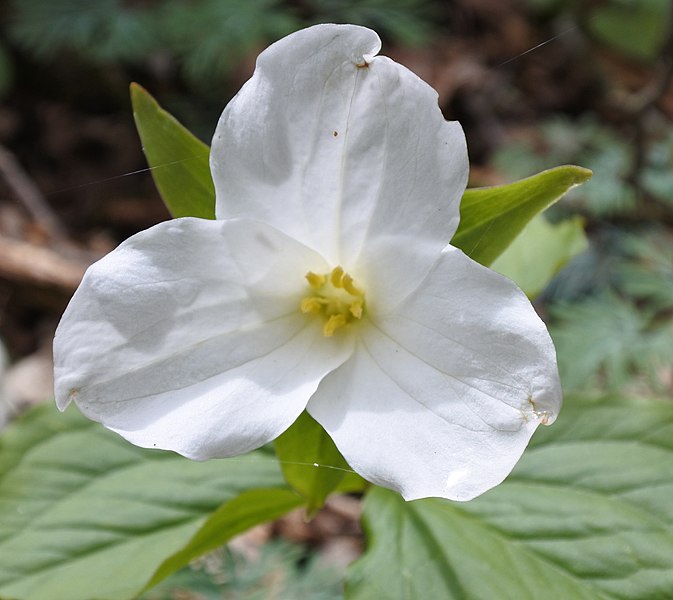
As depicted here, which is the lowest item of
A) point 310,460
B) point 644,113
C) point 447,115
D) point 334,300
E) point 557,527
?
point 447,115

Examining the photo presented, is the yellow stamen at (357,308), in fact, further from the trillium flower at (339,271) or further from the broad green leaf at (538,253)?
the broad green leaf at (538,253)

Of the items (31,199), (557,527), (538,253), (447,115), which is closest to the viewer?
(557,527)

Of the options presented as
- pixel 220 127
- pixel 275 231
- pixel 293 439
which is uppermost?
pixel 220 127

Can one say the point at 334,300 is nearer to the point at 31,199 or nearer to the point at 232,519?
the point at 232,519

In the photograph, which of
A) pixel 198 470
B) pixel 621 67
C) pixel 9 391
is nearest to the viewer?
pixel 198 470

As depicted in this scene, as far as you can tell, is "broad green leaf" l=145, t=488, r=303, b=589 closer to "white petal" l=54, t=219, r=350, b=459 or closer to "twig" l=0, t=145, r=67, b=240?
"white petal" l=54, t=219, r=350, b=459

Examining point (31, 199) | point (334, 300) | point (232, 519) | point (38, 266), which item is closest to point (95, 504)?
point (232, 519)

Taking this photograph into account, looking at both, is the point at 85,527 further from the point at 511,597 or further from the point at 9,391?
the point at 9,391

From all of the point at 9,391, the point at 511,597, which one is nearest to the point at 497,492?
the point at 511,597
